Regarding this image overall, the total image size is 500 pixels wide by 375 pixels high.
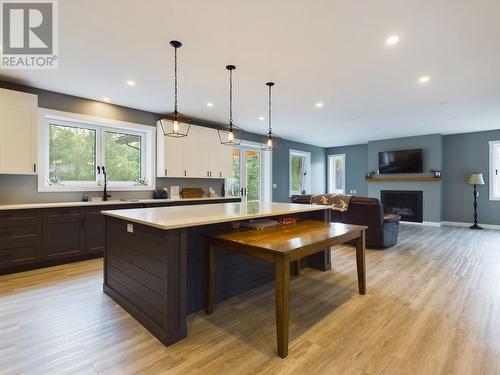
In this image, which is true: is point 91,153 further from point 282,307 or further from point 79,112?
point 282,307

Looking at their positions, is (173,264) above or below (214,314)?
above

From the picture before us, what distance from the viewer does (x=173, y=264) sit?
1978mm

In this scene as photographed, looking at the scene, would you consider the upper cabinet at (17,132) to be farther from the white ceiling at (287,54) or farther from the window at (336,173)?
the window at (336,173)

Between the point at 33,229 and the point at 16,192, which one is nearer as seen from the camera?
the point at 33,229

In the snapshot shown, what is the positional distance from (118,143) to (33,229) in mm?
2085

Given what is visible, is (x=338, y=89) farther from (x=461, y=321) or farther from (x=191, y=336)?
(x=191, y=336)

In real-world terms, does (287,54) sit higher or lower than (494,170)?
higher

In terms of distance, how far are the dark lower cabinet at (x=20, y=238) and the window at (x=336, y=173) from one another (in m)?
9.18

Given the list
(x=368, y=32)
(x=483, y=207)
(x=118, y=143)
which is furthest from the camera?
(x=483, y=207)

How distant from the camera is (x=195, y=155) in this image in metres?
5.75

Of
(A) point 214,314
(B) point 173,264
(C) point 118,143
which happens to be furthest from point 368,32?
(C) point 118,143

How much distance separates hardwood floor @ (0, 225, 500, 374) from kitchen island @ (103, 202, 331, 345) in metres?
0.13

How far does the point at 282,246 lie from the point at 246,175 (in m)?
5.45

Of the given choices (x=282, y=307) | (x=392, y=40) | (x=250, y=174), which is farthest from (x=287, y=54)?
(x=250, y=174)
